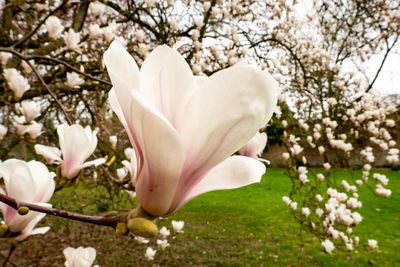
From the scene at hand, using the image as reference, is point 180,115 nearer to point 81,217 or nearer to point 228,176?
point 228,176

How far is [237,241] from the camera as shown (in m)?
6.40

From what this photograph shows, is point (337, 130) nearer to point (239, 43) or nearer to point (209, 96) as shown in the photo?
point (239, 43)

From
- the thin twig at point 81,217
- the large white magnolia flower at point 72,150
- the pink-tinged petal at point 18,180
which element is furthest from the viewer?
the large white magnolia flower at point 72,150

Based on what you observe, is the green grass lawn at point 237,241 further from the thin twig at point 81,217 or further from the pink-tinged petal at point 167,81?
the pink-tinged petal at point 167,81

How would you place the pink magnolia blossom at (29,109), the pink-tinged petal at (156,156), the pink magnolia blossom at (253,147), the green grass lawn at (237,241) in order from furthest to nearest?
the green grass lawn at (237,241)
the pink magnolia blossom at (29,109)
the pink magnolia blossom at (253,147)
the pink-tinged petal at (156,156)

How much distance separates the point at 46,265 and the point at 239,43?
4476mm

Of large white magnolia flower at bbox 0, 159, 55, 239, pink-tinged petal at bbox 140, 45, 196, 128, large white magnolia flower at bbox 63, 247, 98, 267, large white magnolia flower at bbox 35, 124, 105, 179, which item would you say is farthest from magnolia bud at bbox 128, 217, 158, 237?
large white magnolia flower at bbox 63, 247, 98, 267

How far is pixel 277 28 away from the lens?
4.71 metres

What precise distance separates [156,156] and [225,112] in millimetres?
107

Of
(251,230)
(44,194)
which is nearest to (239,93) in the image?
(44,194)

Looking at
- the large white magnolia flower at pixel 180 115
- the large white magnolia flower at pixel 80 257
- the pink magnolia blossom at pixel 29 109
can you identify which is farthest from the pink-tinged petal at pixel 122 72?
the pink magnolia blossom at pixel 29 109

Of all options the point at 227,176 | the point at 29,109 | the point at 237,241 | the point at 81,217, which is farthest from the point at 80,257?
the point at 237,241

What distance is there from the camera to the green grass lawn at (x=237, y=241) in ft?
17.1

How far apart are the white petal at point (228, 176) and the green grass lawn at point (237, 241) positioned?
3.69 metres
